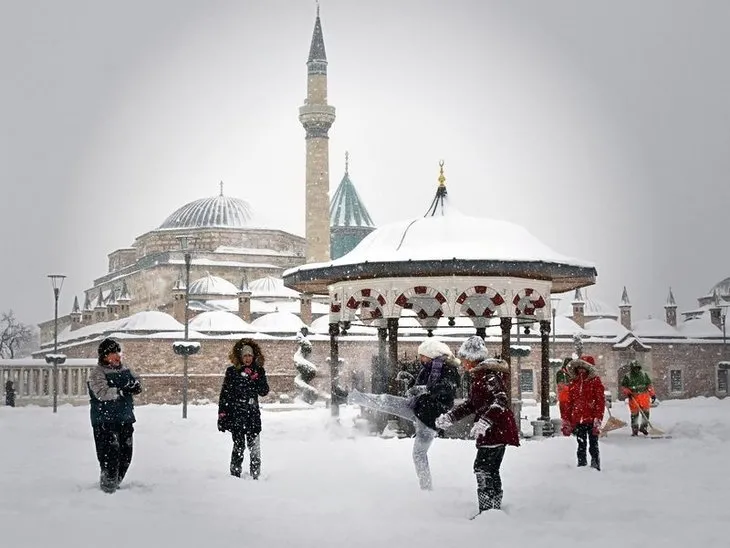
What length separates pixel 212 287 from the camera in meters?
53.0

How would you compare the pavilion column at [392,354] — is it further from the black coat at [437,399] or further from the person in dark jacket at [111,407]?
the person in dark jacket at [111,407]

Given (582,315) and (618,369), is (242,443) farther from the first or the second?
(582,315)

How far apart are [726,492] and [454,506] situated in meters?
2.66

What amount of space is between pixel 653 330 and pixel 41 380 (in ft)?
101

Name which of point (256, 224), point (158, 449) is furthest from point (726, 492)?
point (256, 224)

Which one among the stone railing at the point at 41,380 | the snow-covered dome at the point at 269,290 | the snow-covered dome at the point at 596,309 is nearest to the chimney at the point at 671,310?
the snow-covered dome at the point at 596,309

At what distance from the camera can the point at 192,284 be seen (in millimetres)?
54156

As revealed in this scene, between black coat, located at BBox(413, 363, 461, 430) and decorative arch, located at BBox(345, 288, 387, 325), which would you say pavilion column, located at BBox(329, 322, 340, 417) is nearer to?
decorative arch, located at BBox(345, 288, 387, 325)

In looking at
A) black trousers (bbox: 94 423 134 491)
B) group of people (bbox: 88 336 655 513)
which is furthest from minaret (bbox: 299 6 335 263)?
black trousers (bbox: 94 423 134 491)

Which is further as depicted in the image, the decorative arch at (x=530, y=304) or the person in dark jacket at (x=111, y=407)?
the decorative arch at (x=530, y=304)

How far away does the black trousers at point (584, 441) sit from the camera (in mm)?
10609

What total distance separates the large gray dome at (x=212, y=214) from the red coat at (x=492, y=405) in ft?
177

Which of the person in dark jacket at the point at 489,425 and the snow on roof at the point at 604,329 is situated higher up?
the snow on roof at the point at 604,329

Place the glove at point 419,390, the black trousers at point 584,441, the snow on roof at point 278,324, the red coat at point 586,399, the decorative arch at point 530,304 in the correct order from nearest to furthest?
the glove at point 419,390, the black trousers at point 584,441, the red coat at point 586,399, the decorative arch at point 530,304, the snow on roof at point 278,324
